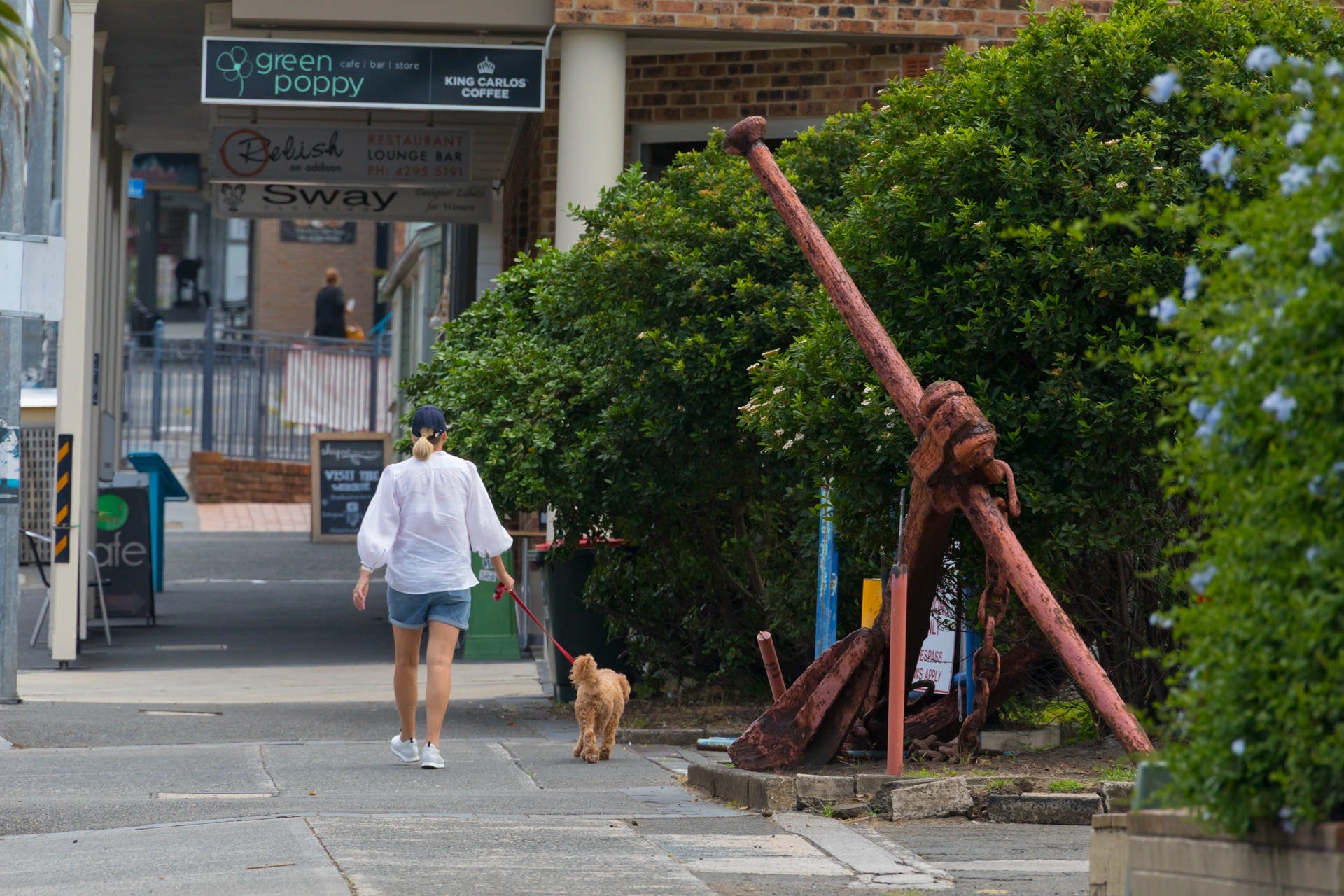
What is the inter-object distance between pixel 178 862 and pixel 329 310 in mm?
28967

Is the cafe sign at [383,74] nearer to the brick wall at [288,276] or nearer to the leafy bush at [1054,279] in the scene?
the leafy bush at [1054,279]

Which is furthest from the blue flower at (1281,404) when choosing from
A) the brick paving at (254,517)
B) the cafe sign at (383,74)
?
the brick paving at (254,517)

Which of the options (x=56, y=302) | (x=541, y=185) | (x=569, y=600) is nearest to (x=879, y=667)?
(x=569, y=600)

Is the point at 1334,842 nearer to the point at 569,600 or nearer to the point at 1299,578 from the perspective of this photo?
the point at 1299,578

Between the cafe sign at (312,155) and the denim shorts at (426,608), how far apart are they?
24.6ft

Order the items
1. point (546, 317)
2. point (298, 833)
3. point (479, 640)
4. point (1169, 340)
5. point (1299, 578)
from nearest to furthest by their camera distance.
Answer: point (1299, 578), point (298, 833), point (1169, 340), point (546, 317), point (479, 640)

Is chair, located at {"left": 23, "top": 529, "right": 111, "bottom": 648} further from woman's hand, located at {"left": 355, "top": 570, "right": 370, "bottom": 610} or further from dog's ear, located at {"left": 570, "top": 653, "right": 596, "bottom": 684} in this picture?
dog's ear, located at {"left": 570, "top": 653, "right": 596, "bottom": 684}

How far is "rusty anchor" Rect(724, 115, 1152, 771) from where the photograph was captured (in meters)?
6.11

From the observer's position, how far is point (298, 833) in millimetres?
6098

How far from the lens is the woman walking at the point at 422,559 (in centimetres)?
842

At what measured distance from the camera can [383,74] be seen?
12.7 metres

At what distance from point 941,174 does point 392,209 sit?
33.8ft

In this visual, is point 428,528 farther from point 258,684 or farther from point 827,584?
point 258,684

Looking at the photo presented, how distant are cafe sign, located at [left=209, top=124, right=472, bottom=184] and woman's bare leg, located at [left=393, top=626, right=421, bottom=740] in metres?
7.55
